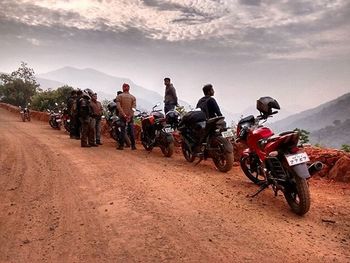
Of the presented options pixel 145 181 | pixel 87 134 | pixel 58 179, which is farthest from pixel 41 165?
pixel 87 134

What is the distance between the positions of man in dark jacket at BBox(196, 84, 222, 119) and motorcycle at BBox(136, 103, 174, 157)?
73.8 inches

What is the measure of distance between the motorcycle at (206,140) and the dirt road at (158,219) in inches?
17.7

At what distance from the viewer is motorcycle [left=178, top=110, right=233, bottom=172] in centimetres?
834

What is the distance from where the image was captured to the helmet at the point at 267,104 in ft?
21.1

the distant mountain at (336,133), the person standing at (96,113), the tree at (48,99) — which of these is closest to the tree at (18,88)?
the tree at (48,99)

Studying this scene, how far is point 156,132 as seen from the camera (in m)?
11.6

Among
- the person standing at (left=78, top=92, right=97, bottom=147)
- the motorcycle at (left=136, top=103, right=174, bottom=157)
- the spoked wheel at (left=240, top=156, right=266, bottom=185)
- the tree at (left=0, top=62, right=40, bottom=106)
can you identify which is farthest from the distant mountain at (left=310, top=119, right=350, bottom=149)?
the spoked wheel at (left=240, top=156, right=266, bottom=185)

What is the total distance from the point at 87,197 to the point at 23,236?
5.22 feet

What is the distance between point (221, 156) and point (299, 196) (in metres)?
3.31

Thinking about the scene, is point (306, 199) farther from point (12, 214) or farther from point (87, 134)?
point (87, 134)

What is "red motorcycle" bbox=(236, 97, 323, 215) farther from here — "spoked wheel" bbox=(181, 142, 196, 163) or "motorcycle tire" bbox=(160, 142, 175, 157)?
"motorcycle tire" bbox=(160, 142, 175, 157)

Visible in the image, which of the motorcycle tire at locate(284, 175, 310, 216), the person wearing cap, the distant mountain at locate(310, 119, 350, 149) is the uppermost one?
the person wearing cap

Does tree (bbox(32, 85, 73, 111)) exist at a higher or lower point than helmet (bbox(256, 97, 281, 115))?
higher

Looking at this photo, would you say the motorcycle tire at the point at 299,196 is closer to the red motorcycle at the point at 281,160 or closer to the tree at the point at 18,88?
the red motorcycle at the point at 281,160
